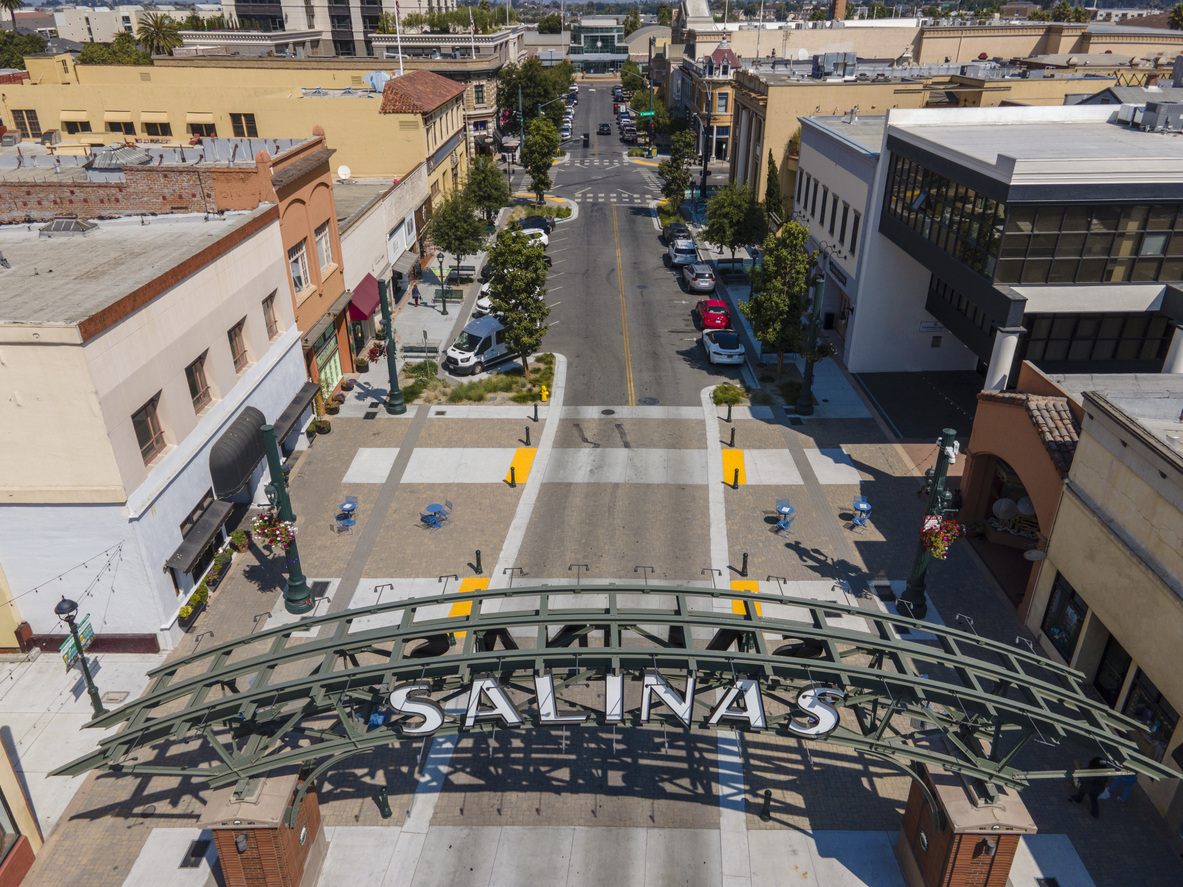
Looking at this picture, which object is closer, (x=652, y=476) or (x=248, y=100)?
(x=652, y=476)

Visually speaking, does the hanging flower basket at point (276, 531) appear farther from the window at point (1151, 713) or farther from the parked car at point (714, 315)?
the parked car at point (714, 315)

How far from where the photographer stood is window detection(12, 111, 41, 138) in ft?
186

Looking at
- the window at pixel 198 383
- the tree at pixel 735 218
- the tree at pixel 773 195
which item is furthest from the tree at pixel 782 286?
the window at pixel 198 383

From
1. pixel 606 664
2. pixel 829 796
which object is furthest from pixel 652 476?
pixel 606 664

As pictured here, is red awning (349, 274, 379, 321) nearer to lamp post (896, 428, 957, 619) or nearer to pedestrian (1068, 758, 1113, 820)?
lamp post (896, 428, 957, 619)

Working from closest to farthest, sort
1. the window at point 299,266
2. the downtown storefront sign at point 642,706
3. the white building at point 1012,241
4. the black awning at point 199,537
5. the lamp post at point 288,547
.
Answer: the downtown storefront sign at point 642,706
the black awning at point 199,537
the lamp post at point 288,547
the white building at point 1012,241
the window at point 299,266

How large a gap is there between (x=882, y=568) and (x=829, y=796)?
10.2 metres

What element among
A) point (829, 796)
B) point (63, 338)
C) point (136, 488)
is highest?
point (63, 338)

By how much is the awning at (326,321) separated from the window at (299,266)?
1.81 metres

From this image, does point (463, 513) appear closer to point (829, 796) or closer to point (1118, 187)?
point (829, 796)

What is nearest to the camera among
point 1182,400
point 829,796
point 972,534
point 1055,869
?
point 1055,869

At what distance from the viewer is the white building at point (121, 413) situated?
68.4 ft

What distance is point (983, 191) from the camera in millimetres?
30250

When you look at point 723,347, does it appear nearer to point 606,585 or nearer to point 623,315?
point 623,315
